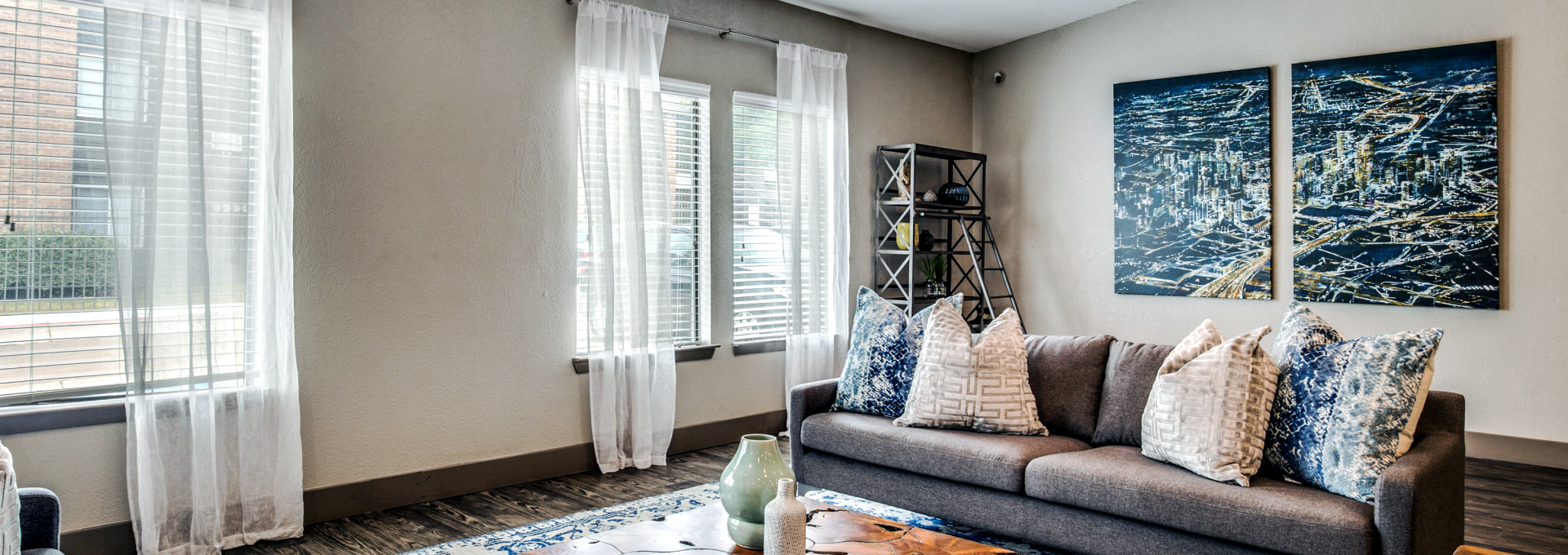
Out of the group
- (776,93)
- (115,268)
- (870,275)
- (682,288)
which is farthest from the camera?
(870,275)

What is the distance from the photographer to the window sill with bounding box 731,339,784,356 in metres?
4.89

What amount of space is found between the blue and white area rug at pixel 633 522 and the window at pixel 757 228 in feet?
4.29

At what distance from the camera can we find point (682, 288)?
4.66 m

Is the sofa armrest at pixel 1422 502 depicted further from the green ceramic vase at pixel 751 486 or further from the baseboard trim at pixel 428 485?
the baseboard trim at pixel 428 485

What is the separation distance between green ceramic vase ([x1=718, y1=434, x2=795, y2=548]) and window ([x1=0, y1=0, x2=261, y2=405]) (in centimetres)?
219

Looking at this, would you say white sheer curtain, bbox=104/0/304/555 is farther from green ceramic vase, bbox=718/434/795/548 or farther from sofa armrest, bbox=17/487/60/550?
green ceramic vase, bbox=718/434/795/548

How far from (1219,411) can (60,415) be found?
3723 mm

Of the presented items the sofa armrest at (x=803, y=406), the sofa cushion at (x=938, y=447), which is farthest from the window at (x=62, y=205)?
the sofa cushion at (x=938, y=447)

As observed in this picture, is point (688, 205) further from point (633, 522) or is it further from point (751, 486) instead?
point (751, 486)

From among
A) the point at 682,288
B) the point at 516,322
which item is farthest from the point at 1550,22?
the point at 516,322

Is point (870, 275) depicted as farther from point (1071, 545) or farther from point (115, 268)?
point (115, 268)

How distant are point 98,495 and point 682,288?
2553 mm

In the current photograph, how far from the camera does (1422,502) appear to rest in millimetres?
2152

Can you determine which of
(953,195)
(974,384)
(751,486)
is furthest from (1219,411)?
(953,195)
